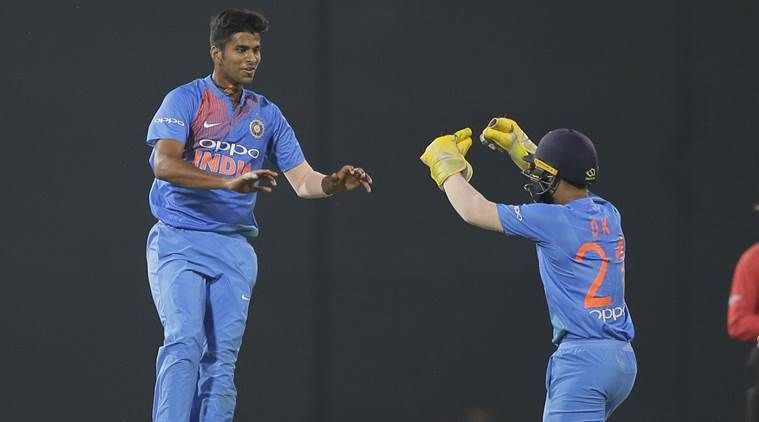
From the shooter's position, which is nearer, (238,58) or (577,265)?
(577,265)

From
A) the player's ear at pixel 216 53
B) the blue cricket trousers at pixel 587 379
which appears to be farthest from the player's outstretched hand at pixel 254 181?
the blue cricket trousers at pixel 587 379

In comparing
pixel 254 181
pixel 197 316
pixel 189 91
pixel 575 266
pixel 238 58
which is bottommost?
pixel 197 316

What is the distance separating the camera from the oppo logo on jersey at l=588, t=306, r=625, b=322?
360 centimetres

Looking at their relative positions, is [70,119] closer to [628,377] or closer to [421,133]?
[421,133]

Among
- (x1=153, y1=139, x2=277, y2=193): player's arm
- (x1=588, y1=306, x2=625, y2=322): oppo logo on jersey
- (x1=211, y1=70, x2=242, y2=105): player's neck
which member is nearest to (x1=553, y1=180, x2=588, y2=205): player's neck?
(x1=588, y1=306, x2=625, y2=322): oppo logo on jersey

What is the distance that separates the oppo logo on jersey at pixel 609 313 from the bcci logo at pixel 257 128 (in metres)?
1.33

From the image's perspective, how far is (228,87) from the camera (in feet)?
13.7

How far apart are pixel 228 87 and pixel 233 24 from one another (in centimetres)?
22

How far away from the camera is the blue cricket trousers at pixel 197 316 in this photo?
376cm

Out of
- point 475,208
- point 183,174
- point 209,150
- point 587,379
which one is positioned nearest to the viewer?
point 587,379

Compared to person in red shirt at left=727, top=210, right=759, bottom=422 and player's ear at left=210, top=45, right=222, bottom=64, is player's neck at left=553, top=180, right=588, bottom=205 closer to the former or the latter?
person in red shirt at left=727, top=210, right=759, bottom=422

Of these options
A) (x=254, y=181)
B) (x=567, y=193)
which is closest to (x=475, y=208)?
(x=567, y=193)

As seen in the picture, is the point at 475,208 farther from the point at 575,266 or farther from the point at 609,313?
the point at 609,313

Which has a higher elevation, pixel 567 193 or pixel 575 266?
pixel 567 193
